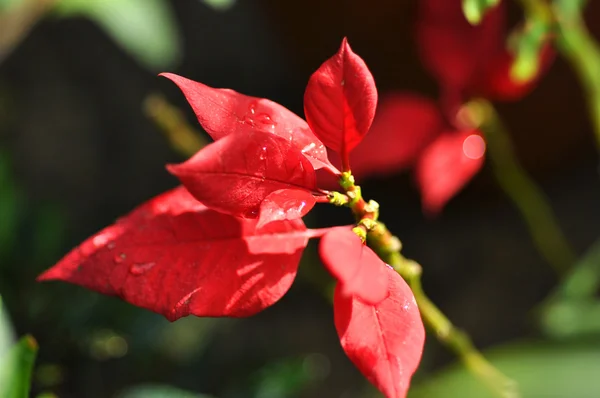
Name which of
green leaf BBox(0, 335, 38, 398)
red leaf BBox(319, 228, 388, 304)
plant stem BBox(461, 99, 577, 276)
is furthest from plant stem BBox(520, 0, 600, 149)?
green leaf BBox(0, 335, 38, 398)

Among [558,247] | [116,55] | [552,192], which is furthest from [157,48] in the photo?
[552,192]

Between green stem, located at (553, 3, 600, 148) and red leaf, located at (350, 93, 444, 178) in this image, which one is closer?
green stem, located at (553, 3, 600, 148)

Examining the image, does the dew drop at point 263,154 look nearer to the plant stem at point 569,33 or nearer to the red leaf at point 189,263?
the red leaf at point 189,263

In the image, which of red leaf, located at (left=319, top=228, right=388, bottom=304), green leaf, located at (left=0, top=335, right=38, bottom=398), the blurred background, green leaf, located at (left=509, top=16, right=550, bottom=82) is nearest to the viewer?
red leaf, located at (left=319, top=228, right=388, bottom=304)

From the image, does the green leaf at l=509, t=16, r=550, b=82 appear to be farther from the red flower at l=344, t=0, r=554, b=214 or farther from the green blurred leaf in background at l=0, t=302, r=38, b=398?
the green blurred leaf in background at l=0, t=302, r=38, b=398

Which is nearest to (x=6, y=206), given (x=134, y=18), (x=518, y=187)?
(x=134, y=18)

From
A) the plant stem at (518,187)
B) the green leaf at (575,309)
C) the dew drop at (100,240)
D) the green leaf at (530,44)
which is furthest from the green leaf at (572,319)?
the dew drop at (100,240)
